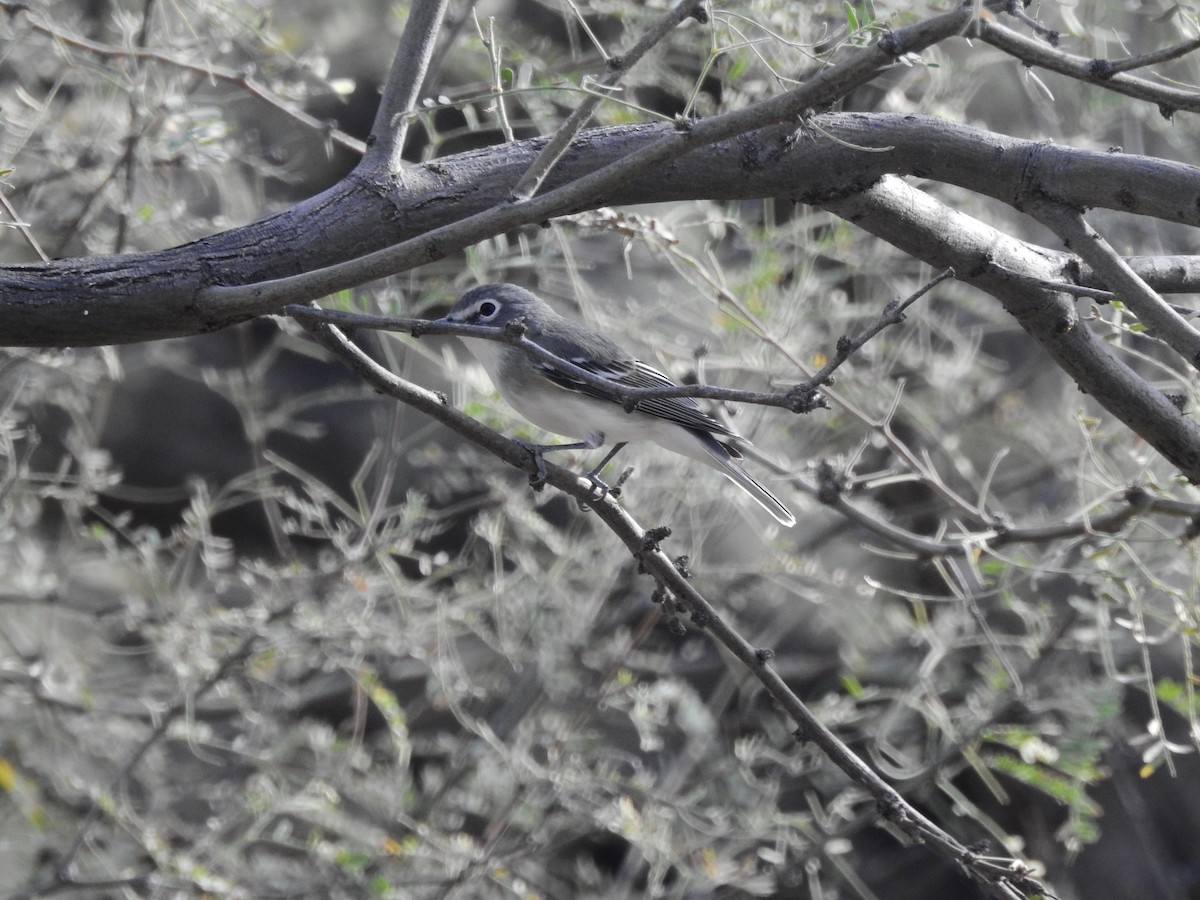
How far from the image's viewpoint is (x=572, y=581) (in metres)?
5.46

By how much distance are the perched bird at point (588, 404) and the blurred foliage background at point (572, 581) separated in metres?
0.21

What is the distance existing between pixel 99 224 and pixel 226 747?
2.40 metres

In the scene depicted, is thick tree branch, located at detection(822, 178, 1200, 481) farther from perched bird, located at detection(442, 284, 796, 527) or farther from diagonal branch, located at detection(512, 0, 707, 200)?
perched bird, located at detection(442, 284, 796, 527)

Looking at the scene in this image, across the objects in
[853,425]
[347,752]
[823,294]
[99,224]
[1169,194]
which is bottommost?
[347,752]

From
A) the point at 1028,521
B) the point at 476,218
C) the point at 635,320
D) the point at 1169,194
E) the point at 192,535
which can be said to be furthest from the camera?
the point at 1028,521

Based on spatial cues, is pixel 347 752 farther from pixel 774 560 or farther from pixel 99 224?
pixel 99 224

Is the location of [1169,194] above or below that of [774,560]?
above

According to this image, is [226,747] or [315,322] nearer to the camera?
[315,322]

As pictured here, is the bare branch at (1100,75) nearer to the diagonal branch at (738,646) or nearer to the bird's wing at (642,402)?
the diagonal branch at (738,646)

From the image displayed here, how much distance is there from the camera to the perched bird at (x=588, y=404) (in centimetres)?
373

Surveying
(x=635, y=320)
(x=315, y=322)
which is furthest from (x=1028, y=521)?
(x=315, y=322)

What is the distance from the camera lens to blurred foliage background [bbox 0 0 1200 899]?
4.14 meters

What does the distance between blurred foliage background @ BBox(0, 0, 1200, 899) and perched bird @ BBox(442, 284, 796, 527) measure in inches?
8.1

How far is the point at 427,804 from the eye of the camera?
17.2 ft
